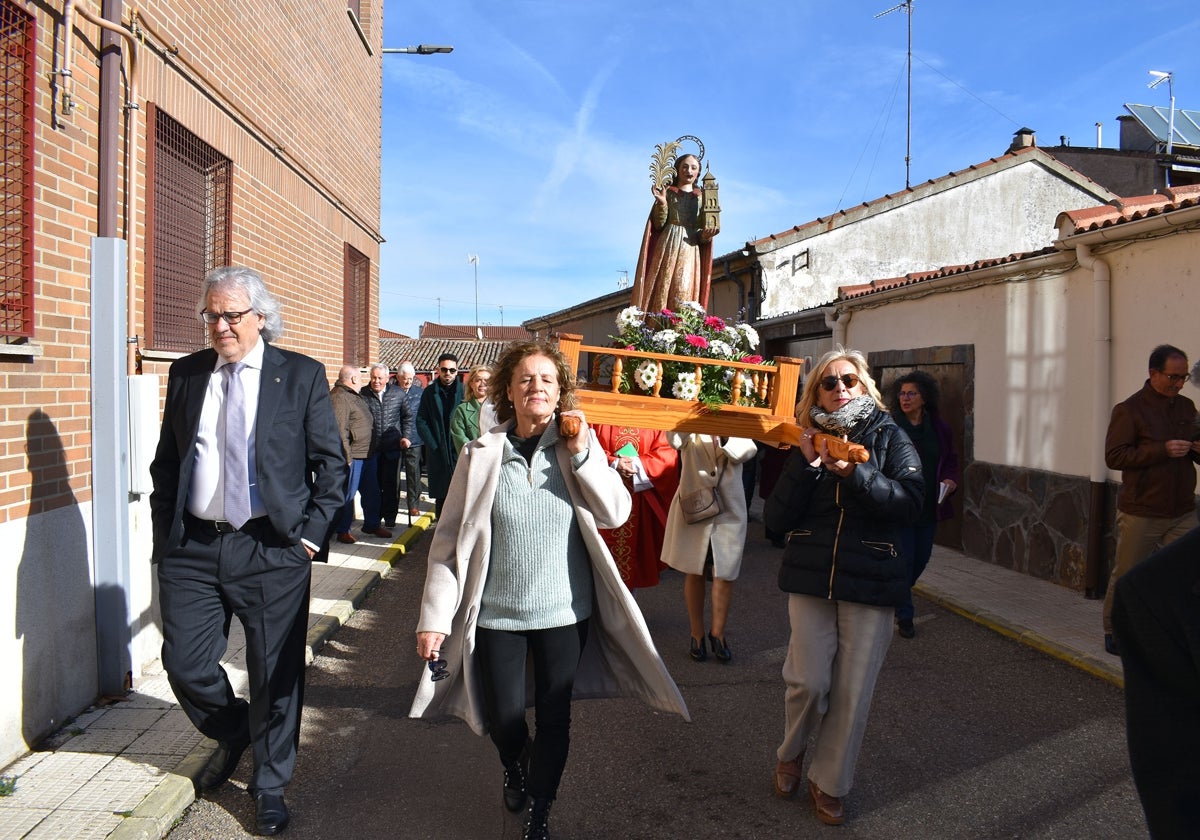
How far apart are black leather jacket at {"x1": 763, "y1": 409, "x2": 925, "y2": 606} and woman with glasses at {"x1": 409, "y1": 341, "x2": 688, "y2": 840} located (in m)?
0.72

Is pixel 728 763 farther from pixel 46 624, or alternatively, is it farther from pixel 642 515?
pixel 46 624

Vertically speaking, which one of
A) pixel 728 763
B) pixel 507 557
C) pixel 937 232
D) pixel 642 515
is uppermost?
pixel 937 232

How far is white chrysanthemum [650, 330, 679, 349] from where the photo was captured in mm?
5043

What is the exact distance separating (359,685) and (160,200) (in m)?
3.56

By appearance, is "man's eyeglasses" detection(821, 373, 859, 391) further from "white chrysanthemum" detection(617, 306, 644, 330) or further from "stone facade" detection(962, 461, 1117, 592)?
"stone facade" detection(962, 461, 1117, 592)

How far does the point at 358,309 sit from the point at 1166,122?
40.4 feet

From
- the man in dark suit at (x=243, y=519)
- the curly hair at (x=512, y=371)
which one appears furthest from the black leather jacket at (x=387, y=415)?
the curly hair at (x=512, y=371)

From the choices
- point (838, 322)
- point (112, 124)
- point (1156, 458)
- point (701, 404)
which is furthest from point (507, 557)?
point (838, 322)

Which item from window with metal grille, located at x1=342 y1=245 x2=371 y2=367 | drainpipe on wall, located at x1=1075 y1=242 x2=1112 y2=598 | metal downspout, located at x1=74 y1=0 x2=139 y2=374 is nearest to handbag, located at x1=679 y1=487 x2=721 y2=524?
metal downspout, located at x1=74 y1=0 x2=139 y2=374

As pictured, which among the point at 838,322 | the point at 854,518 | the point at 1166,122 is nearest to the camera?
the point at 854,518

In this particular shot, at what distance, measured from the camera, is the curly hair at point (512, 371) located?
3.44m

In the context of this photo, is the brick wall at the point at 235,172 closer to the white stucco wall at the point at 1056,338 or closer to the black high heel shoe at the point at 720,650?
the black high heel shoe at the point at 720,650

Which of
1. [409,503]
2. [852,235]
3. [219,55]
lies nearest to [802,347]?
[852,235]

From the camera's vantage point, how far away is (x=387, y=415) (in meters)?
10.2
